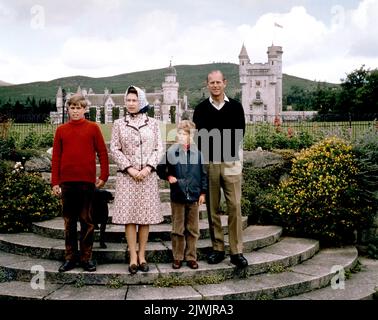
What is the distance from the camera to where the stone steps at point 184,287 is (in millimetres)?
4816

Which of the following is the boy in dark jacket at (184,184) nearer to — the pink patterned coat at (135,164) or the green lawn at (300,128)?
the pink patterned coat at (135,164)

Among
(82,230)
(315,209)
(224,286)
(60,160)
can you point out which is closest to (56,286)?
(82,230)

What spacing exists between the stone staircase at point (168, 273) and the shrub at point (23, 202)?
0.25 meters

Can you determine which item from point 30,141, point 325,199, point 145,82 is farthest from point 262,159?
point 145,82

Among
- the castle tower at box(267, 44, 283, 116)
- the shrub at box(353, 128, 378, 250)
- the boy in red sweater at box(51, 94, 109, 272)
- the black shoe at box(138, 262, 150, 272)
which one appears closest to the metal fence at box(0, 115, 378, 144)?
the shrub at box(353, 128, 378, 250)

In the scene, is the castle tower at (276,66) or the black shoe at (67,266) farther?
the castle tower at (276,66)

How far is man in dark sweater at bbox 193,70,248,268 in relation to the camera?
5305 millimetres

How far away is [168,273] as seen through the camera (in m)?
5.20

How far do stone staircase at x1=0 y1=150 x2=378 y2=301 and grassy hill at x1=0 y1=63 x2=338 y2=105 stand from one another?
95287mm

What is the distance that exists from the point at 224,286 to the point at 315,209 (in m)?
2.48

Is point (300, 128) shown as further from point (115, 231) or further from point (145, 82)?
point (145, 82)

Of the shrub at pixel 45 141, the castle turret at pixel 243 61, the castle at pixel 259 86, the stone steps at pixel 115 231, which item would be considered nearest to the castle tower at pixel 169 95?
the castle turret at pixel 243 61

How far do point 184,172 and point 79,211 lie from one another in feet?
4.27

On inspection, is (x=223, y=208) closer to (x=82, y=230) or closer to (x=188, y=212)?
(x=188, y=212)
